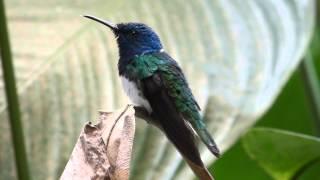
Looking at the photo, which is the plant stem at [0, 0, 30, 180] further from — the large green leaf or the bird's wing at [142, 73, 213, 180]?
the large green leaf

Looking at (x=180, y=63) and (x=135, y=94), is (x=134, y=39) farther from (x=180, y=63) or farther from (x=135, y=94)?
(x=180, y=63)

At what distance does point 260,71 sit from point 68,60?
1.01ft

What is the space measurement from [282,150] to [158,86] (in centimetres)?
35

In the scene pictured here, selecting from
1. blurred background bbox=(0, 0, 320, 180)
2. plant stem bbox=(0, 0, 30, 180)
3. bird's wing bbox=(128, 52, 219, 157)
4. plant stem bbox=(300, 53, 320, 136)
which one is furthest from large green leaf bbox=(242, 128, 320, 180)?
plant stem bbox=(0, 0, 30, 180)

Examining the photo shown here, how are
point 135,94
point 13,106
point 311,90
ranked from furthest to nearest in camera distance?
point 311,90 < point 135,94 < point 13,106

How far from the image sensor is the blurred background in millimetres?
1298

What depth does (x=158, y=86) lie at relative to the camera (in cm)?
114

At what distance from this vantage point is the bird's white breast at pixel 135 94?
44.7 inches

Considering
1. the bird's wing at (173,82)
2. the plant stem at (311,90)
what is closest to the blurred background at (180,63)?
the plant stem at (311,90)

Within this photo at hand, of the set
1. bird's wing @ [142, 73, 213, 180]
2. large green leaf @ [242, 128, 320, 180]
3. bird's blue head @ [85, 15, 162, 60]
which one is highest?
bird's blue head @ [85, 15, 162, 60]

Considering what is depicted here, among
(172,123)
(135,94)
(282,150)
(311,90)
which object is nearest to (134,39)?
(135,94)

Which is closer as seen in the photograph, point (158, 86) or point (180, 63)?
point (158, 86)

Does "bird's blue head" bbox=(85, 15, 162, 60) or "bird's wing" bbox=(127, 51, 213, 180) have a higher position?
"bird's blue head" bbox=(85, 15, 162, 60)

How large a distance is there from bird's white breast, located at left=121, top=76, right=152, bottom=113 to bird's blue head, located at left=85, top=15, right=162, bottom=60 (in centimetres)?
4
